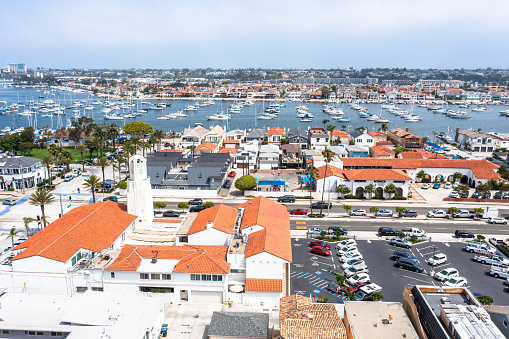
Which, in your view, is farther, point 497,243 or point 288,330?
point 497,243

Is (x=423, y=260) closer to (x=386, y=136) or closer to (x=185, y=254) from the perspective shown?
(x=185, y=254)

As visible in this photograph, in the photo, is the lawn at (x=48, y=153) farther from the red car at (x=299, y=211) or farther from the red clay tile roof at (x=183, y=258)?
the red clay tile roof at (x=183, y=258)

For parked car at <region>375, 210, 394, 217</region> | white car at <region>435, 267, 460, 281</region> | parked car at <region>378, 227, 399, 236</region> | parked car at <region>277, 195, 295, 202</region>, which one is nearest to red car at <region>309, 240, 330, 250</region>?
parked car at <region>378, 227, 399, 236</region>

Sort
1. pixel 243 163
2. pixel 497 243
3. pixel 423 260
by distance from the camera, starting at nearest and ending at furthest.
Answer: pixel 423 260, pixel 497 243, pixel 243 163

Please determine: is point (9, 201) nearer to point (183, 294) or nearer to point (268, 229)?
point (183, 294)

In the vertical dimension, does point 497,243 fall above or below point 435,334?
below

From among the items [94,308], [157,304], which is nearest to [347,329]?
[157,304]

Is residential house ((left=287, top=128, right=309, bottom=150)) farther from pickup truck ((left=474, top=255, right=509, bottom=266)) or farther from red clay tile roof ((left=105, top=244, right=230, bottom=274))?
red clay tile roof ((left=105, top=244, right=230, bottom=274))
